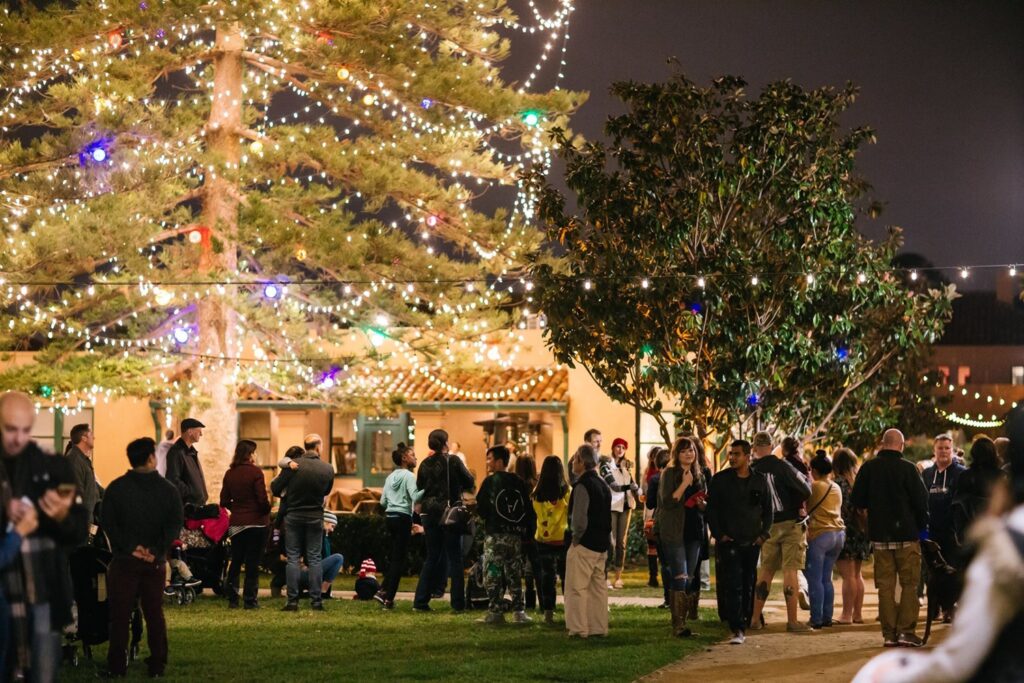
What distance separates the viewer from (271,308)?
70.2 feet

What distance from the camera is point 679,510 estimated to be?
13.8 meters

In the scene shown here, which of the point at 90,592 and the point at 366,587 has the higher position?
the point at 90,592

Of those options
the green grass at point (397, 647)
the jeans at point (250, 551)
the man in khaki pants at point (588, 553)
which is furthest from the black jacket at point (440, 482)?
the man in khaki pants at point (588, 553)

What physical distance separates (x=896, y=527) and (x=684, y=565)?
84.9 inches

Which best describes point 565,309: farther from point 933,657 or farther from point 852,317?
point 933,657

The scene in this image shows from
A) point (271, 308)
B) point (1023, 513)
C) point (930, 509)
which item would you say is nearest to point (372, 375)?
point (271, 308)

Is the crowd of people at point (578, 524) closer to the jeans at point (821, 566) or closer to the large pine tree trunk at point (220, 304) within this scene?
the jeans at point (821, 566)

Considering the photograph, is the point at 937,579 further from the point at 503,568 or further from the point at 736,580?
the point at 503,568

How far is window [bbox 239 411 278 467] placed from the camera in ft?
105

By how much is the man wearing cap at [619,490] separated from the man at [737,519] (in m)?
4.48

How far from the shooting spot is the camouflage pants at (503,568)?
561 inches

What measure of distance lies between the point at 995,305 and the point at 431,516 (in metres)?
60.2

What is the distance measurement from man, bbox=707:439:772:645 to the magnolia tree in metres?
5.96

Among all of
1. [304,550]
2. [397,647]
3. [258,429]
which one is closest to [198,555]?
[304,550]
